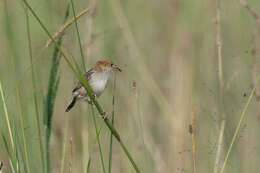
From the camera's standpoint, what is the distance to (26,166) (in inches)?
96.7

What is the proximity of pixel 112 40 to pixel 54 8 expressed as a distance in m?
1.47

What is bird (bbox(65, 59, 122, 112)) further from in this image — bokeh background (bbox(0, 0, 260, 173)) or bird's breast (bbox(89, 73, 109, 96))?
bokeh background (bbox(0, 0, 260, 173))

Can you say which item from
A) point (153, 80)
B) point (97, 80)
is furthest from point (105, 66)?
point (153, 80)

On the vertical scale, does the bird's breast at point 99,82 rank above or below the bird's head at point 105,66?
below

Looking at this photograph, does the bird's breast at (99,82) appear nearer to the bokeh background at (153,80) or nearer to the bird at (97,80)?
the bird at (97,80)

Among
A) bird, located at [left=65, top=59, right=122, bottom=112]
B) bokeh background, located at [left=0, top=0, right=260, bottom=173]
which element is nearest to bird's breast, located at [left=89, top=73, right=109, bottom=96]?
bird, located at [left=65, top=59, right=122, bottom=112]

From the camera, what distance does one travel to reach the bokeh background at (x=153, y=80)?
13.3 ft

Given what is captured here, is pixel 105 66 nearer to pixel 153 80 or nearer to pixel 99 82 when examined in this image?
pixel 99 82

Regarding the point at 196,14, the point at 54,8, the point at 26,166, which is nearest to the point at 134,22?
the point at 196,14

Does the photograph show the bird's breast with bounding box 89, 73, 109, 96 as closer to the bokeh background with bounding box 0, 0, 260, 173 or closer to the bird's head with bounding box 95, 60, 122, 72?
the bird's head with bounding box 95, 60, 122, 72

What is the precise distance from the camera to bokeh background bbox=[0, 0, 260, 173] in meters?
4.06

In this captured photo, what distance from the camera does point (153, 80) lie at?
4.95 meters

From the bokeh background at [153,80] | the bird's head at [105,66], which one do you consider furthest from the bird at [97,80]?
the bokeh background at [153,80]

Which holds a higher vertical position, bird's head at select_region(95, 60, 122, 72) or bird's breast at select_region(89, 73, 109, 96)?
bird's head at select_region(95, 60, 122, 72)
